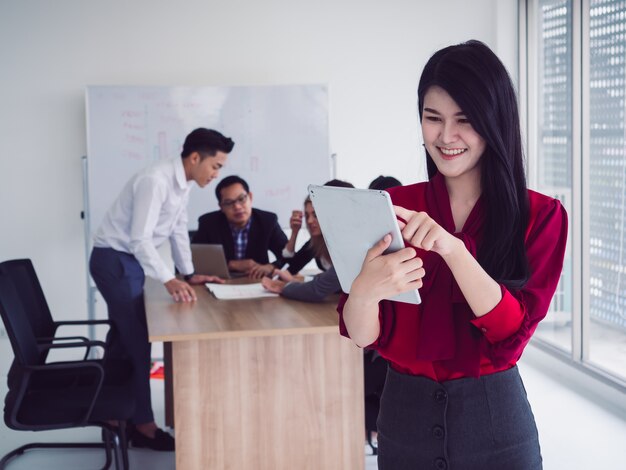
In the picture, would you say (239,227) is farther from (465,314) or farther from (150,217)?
(465,314)

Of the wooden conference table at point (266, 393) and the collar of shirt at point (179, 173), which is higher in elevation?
the collar of shirt at point (179, 173)

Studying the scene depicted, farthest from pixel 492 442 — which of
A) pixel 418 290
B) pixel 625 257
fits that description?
pixel 625 257

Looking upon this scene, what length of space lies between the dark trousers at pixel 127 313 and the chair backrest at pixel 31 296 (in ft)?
0.92

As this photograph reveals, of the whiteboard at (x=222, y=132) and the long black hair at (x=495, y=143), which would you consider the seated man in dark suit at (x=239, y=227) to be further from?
the long black hair at (x=495, y=143)

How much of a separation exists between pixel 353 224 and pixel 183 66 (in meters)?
A: 4.24

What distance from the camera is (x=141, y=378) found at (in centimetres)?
326

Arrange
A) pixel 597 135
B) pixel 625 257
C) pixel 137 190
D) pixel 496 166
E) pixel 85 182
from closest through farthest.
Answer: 1. pixel 496 166
2. pixel 137 190
3. pixel 625 257
4. pixel 597 135
5. pixel 85 182

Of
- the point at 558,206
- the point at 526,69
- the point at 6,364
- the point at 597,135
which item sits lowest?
the point at 6,364

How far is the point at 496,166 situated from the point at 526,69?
429 cm

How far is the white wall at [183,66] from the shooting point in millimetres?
4902

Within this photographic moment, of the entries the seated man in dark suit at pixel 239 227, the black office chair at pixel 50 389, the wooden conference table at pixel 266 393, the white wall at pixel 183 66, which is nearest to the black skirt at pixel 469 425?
the wooden conference table at pixel 266 393

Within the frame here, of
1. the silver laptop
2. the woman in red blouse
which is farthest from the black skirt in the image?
the silver laptop

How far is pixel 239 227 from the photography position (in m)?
4.37

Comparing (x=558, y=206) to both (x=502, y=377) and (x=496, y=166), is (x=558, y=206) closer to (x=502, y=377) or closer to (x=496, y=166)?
(x=496, y=166)
